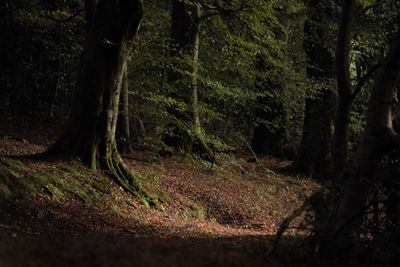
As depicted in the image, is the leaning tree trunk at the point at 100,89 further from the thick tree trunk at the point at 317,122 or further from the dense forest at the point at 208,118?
the thick tree trunk at the point at 317,122

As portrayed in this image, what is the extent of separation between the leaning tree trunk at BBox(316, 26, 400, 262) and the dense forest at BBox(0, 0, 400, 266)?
2 centimetres

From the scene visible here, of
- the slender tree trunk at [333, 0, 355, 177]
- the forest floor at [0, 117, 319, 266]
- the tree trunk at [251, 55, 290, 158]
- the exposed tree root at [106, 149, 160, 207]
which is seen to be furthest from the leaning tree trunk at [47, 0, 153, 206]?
the tree trunk at [251, 55, 290, 158]

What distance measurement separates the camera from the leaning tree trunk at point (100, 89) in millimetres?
11547

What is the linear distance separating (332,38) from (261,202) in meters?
5.70

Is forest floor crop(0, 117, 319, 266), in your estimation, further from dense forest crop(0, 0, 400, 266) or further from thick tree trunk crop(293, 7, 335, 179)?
thick tree trunk crop(293, 7, 335, 179)

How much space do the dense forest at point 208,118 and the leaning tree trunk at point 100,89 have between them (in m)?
0.03

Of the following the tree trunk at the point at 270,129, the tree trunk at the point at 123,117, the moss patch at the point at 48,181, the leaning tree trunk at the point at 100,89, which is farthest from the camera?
the tree trunk at the point at 270,129

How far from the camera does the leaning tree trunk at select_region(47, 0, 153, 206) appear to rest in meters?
11.5

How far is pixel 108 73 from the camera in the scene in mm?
11641

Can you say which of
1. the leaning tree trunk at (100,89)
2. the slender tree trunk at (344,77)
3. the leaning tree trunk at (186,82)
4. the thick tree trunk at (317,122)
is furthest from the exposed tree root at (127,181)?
the thick tree trunk at (317,122)

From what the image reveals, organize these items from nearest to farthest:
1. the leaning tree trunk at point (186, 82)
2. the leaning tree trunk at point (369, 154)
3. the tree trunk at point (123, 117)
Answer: the leaning tree trunk at point (369, 154) → the leaning tree trunk at point (186, 82) → the tree trunk at point (123, 117)

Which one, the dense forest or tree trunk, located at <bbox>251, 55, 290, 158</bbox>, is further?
tree trunk, located at <bbox>251, 55, 290, 158</bbox>

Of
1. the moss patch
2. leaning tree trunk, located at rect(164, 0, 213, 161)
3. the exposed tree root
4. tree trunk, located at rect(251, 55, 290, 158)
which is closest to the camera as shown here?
the moss patch

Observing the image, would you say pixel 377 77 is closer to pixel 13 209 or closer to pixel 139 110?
pixel 13 209
